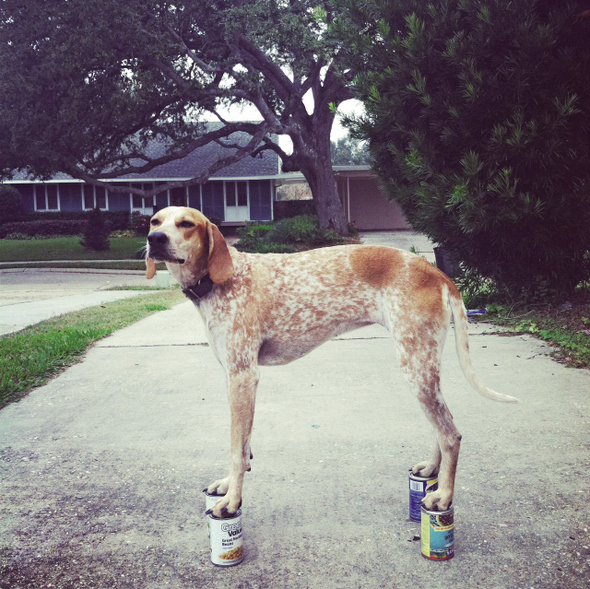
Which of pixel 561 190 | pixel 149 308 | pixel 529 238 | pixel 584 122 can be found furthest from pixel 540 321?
pixel 149 308

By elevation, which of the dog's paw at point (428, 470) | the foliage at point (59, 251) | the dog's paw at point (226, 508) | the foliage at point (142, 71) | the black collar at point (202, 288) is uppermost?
the foliage at point (142, 71)

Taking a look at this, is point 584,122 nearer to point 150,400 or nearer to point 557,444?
point 557,444

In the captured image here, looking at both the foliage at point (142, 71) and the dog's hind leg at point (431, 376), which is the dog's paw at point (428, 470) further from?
the foliage at point (142, 71)

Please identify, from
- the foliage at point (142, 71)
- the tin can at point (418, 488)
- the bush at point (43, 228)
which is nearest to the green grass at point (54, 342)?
the tin can at point (418, 488)

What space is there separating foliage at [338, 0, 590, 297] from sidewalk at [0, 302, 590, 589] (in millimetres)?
1608

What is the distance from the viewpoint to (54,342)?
→ 684cm

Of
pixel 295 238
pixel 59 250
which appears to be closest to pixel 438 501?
pixel 295 238

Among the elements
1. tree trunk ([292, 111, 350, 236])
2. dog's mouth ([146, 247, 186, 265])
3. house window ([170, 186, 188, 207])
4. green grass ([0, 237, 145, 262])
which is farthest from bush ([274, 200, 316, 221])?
dog's mouth ([146, 247, 186, 265])

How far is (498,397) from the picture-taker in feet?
8.51

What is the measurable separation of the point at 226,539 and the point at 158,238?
1271mm

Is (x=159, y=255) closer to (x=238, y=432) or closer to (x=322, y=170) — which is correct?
(x=238, y=432)

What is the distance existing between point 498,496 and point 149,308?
740 centimetres

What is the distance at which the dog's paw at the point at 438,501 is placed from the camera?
2.58m

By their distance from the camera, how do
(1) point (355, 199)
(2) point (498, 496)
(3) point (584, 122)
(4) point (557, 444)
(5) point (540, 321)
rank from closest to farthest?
(2) point (498, 496)
(4) point (557, 444)
(3) point (584, 122)
(5) point (540, 321)
(1) point (355, 199)
